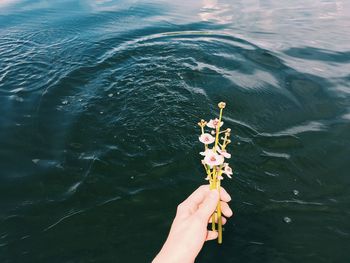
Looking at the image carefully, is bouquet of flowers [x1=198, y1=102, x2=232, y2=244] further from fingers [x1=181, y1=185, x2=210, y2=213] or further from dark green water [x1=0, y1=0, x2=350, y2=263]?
dark green water [x1=0, y1=0, x2=350, y2=263]

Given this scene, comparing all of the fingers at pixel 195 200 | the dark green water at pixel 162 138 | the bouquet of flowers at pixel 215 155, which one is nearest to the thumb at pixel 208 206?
the fingers at pixel 195 200

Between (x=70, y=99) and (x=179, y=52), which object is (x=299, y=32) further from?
(x=70, y=99)

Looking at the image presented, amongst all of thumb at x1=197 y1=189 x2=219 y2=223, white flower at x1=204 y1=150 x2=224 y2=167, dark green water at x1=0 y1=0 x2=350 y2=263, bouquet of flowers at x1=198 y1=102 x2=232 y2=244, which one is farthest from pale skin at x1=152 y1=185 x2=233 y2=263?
dark green water at x1=0 y1=0 x2=350 y2=263

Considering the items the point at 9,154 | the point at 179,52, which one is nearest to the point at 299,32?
the point at 179,52

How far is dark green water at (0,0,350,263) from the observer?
4.27 m

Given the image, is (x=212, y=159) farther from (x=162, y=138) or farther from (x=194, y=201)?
(x=162, y=138)

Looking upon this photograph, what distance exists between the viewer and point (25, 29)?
12.3 meters

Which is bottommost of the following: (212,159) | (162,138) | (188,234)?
(162,138)

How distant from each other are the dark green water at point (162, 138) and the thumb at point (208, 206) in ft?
4.44

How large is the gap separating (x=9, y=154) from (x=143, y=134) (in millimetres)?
2786

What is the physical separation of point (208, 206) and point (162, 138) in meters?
3.15

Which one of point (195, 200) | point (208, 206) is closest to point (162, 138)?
point (195, 200)

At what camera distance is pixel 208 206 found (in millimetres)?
3010

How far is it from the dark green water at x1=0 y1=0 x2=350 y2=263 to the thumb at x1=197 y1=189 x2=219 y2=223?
4.44 feet
